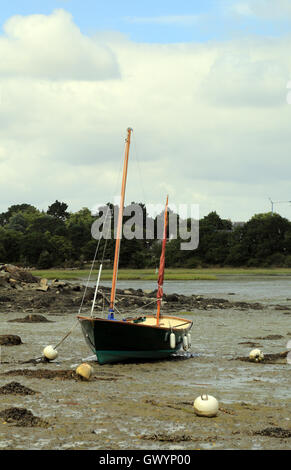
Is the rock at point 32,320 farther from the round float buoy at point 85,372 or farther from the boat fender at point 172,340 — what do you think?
the round float buoy at point 85,372

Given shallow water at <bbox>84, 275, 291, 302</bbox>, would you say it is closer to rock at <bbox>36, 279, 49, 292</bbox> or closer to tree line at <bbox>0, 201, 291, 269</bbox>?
rock at <bbox>36, 279, 49, 292</bbox>

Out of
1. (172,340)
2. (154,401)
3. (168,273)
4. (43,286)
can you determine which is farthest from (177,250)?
(154,401)

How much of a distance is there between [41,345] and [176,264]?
353ft

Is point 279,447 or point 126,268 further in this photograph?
point 126,268

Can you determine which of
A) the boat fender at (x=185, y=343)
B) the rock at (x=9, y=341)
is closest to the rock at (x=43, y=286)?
the rock at (x=9, y=341)

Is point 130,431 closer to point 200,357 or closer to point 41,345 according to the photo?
point 200,357

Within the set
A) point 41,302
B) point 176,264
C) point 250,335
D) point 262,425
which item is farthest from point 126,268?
point 262,425

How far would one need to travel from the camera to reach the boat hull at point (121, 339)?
65.2 ft

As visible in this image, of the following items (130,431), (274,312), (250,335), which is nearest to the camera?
(130,431)

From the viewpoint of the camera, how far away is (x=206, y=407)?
1350cm

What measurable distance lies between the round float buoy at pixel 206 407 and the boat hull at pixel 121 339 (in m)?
6.49

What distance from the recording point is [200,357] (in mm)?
22562

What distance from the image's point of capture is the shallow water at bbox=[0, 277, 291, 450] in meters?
12.0

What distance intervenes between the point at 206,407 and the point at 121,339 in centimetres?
697
